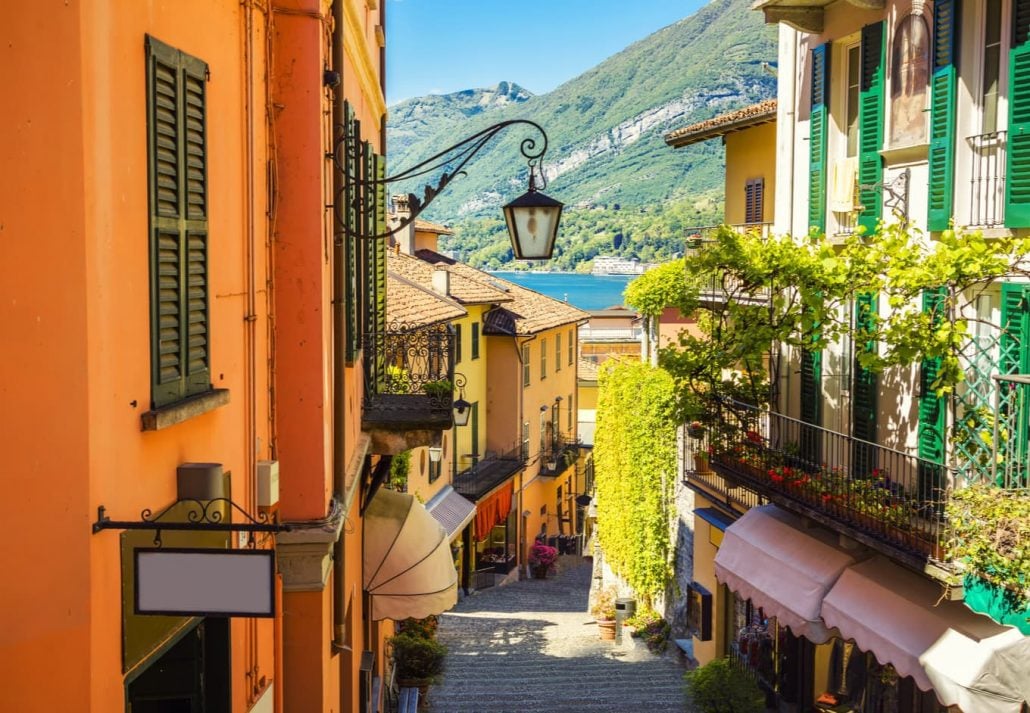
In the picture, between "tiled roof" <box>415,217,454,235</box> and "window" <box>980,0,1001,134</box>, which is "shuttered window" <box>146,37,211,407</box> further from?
"tiled roof" <box>415,217,454,235</box>

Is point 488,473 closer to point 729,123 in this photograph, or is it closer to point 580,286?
point 729,123

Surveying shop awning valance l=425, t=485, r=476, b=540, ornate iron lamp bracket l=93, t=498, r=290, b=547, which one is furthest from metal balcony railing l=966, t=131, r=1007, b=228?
shop awning valance l=425, t=485, r=476, b=540

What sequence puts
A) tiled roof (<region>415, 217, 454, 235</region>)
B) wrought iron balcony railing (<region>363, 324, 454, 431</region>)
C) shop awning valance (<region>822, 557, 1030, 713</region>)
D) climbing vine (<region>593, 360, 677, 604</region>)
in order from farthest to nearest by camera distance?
tiled roof (<region>415, 217, 454, 235</region>) → climbing vine (<region>593, 360, 677, 604</region>) → wrought iron balcony railing (<region>363, 324, 454, 431</region>) → shop awning valance (<region>822, 557, 1030, 713</region>)

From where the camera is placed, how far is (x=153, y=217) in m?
4.88

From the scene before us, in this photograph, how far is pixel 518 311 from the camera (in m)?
41.7

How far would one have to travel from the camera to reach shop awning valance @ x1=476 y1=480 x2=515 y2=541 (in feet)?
120

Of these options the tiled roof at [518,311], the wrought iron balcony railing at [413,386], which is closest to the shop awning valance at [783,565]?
the wrought iron balcony railing at [413,386]

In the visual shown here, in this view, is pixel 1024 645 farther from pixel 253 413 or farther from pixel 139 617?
pixel 139 617

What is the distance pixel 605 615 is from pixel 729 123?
10530mm

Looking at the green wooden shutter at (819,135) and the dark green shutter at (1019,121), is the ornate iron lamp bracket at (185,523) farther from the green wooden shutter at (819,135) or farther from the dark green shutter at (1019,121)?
the green wooden shutter at (819,135)

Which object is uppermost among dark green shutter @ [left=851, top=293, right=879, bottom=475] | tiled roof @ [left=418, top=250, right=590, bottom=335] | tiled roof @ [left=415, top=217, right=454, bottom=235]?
tiled roof @ [left=415, top=217, right=454, bottom=235]

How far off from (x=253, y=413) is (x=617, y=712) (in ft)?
39.1

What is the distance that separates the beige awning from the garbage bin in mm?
12096

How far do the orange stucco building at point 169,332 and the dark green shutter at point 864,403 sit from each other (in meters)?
7.36
